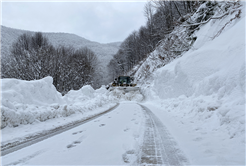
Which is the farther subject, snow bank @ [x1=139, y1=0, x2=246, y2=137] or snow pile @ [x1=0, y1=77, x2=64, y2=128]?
snow pile @ [x1=0, y1=77, x2=64, y2=128]

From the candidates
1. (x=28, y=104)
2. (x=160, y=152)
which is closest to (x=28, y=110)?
(x=28, y=104)

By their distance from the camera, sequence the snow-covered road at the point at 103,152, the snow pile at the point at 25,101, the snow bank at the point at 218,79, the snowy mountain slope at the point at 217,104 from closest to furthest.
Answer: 1. the snow-covered road at the point at 103,152
2. the snowy mountain slope at the point at 217,104
3. the snow bank at the point at 218,79
4. the snow pile at the point at 25,101

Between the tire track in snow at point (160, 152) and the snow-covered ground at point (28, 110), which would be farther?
the snow-covered ground at point (28, 110)

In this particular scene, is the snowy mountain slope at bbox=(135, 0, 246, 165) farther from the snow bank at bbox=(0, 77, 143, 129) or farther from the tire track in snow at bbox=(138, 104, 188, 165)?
the snow bank at bbox=(0, 77, 143, 129)

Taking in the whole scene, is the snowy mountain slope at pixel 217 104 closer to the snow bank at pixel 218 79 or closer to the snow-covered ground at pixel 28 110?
the snow bank at pixel 218 79

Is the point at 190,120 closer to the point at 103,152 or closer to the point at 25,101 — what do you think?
the point at 103,152

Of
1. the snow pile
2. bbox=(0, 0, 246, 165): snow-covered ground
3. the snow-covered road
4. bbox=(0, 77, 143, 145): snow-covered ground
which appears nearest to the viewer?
the snow-covered road

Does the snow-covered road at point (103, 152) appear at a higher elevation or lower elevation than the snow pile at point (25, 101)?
lower

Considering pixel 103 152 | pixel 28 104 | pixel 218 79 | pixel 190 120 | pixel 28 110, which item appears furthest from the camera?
pixel 218 79

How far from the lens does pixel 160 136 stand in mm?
3402

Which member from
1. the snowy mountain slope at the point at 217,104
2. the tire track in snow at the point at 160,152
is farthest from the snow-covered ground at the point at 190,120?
the tire track in snow at the point at 160,152

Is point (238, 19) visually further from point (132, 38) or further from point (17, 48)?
point (132, 38)

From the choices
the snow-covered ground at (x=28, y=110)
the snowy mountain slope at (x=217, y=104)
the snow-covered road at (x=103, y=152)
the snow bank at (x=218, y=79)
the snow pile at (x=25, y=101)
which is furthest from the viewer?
the snow pile at (x=25, y=101)

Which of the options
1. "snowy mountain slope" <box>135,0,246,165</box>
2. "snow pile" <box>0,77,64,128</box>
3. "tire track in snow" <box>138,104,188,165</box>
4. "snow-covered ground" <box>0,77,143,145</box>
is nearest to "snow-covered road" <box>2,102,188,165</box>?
"tire track in snow" <box>138,104,188,165</box>
